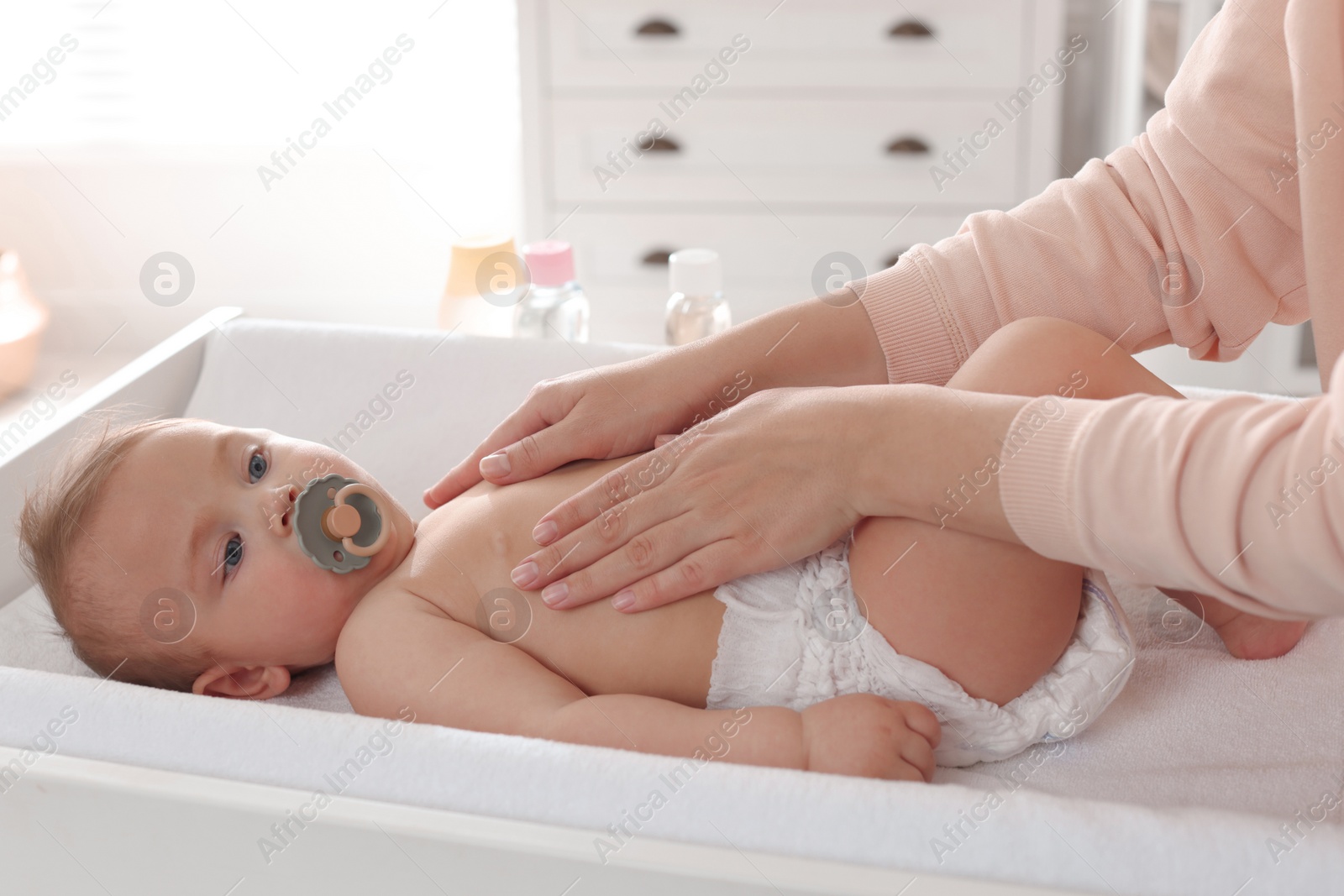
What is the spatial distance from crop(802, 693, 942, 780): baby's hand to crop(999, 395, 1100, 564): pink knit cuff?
0.18 metres

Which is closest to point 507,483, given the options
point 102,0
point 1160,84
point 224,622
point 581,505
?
point 581,505

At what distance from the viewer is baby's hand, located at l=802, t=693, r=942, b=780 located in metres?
0.76

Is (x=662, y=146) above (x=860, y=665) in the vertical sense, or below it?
above

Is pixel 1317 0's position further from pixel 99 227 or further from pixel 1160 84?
pixel 99 227

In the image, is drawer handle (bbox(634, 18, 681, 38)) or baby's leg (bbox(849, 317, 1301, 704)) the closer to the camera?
baby's leg (bbox(849, 317, 1301, 704))

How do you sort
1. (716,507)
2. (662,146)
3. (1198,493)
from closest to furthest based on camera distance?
(1198,493), (716,507), (662,146)

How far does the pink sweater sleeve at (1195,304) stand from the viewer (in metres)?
0.57

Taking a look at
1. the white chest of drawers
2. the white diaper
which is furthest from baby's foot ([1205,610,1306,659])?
the white chest of drawers

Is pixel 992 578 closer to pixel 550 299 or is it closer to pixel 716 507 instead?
pixel 716 507

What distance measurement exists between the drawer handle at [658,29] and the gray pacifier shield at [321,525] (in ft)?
4.95

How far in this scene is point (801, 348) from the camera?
102 centimetres

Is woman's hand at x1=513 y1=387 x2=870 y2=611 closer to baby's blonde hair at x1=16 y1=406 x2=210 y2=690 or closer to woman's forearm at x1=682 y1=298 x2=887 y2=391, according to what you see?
woman's forearm at x1=682 y1=298 x2=887 y2=391

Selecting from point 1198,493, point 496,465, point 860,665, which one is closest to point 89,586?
point 496,465

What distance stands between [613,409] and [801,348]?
0.18m
